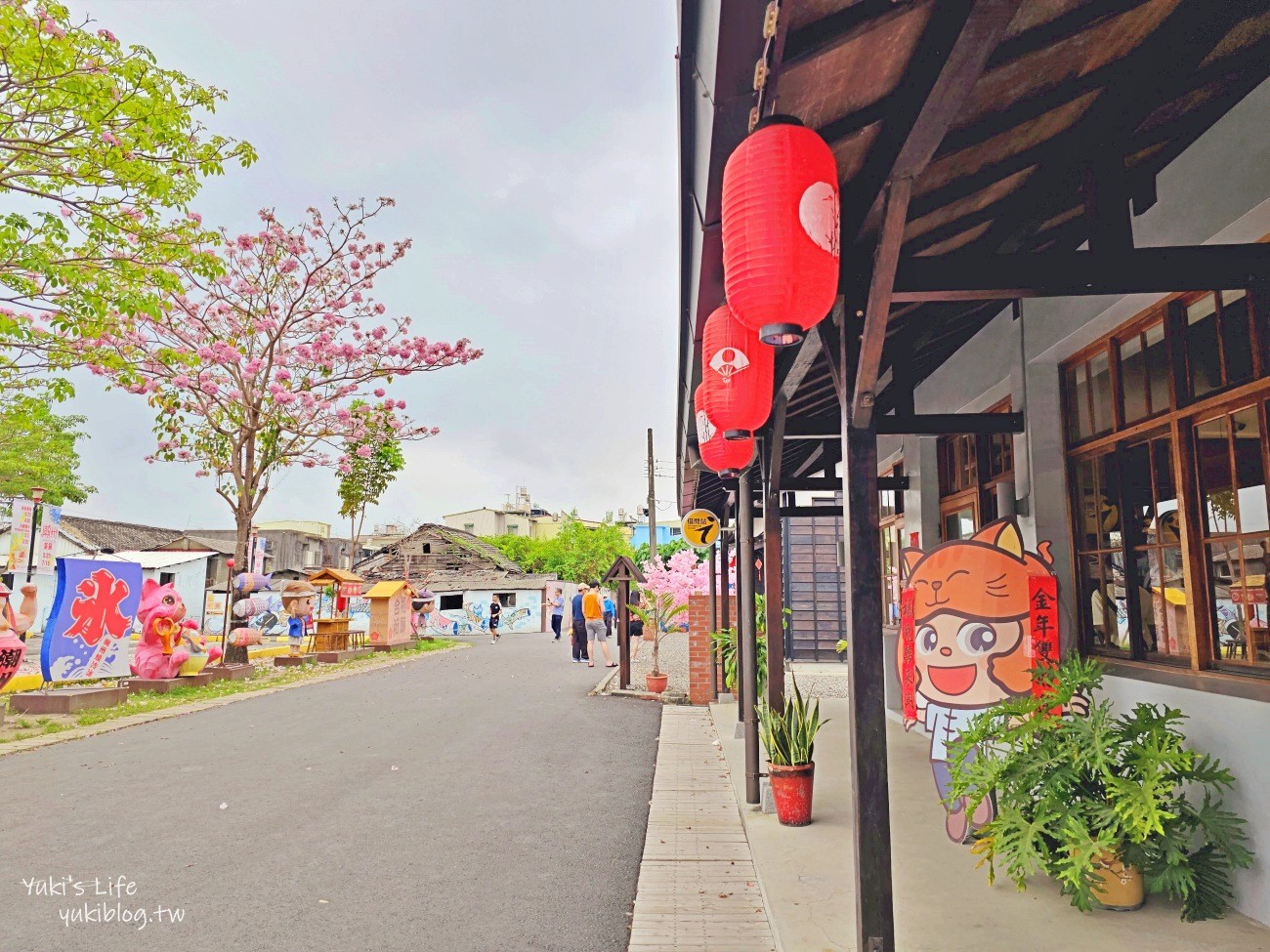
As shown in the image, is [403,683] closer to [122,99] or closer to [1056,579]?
[122,99]

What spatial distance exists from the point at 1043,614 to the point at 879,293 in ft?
9.64

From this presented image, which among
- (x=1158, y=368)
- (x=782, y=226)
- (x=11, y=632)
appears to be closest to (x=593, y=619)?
(x=11, y=632)

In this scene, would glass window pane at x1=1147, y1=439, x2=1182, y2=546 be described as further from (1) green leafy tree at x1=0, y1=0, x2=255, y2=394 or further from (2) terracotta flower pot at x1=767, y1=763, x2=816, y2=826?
(1) green leafy tree at x1=0, y1=0, x2=255, y2=394

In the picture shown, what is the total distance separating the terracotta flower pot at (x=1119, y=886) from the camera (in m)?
3.54

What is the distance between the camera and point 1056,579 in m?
4.89

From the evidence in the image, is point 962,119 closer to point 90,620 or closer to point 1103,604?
point 1103,604

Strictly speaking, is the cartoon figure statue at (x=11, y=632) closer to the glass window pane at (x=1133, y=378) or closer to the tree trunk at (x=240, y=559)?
the tree trunk at (x=240, y=559)

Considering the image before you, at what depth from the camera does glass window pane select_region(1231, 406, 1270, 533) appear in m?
3.54

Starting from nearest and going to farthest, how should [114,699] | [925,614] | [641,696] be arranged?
[925,614] < [114,699] < [641,696]

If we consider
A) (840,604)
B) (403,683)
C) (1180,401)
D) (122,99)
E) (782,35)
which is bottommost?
(403,683)

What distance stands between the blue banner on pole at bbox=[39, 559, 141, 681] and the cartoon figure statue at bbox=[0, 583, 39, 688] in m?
0.41

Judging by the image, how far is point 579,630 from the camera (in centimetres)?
1795

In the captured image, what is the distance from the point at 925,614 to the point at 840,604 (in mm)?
13699

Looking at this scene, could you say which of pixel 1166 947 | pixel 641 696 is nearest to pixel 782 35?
pixel 1166 947
